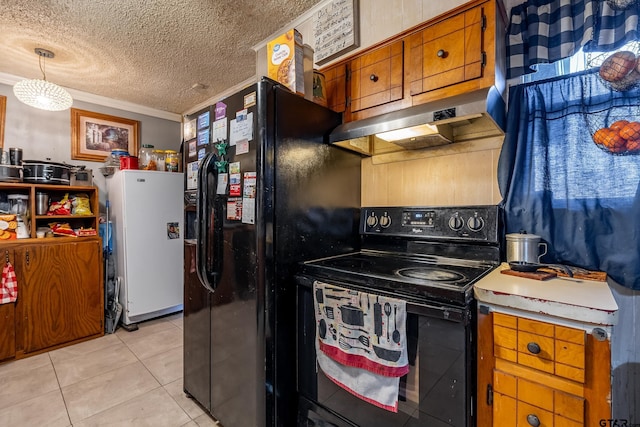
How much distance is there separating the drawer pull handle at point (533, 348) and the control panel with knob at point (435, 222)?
62 cm

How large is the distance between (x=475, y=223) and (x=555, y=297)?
0.64 m

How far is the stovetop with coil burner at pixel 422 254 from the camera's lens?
107 centimetres

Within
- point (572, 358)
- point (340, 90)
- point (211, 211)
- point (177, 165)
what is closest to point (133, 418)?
point (211, 211)

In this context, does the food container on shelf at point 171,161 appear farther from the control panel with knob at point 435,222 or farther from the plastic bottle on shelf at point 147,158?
the control panel with knob at point 435,222

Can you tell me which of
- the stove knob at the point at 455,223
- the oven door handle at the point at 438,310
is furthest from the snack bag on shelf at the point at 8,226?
the stove knob at the point at 455,223

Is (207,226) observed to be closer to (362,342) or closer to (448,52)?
(362,342)

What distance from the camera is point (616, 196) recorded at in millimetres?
1205

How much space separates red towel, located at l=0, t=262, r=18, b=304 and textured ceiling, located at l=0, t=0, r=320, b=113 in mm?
1851

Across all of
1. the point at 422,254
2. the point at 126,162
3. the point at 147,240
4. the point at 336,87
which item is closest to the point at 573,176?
the point at 422,254

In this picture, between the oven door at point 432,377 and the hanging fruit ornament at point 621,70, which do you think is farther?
the hanging fruit ornament at point 621,70

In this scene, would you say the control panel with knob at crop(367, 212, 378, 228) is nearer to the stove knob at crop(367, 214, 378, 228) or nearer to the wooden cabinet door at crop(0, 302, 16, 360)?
the stove knob at crop(367, 214, 378, 228)

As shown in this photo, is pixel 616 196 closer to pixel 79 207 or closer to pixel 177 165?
pixel 177 165

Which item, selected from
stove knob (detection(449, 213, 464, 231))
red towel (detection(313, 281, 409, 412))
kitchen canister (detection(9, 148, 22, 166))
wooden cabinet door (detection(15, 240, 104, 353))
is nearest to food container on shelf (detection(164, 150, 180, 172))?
wooden cabinet door (detection(15, 240, 104, 353))

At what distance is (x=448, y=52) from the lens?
138 centimetres
